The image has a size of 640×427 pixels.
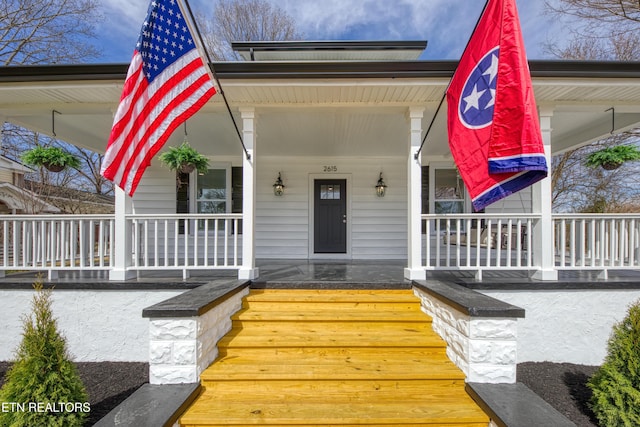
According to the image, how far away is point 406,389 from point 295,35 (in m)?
13.1

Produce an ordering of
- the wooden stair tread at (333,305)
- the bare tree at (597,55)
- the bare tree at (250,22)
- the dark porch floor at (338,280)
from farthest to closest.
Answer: the bare tree at (250,22), the bare tree at (597,55), the dark porch floor at (338,280), the wooden stair tread at (333,305)

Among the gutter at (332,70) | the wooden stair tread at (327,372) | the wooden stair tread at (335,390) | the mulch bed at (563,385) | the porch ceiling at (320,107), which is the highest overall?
the gutter at (332,70)

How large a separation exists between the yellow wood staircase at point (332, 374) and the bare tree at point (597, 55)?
6340mm

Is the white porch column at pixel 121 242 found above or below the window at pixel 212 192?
below

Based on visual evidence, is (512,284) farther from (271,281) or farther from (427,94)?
(271,281)

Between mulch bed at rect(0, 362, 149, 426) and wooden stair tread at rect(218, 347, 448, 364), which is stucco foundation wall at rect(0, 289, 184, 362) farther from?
wooden stair tread at rect(218, 347, 448, 364)

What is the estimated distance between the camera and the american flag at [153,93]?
227 centimetres

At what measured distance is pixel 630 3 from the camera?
24.0 ft

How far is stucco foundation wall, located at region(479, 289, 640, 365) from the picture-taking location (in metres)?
3.27

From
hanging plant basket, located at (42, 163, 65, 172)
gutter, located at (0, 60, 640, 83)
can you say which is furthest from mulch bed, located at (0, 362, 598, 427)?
gutter, located at (0, 60, 640, 83)

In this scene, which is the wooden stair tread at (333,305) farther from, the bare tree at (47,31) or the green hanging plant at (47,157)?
the bare tree at (47,31)

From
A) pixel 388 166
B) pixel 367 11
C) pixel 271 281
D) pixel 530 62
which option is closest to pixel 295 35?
pixel 367 11

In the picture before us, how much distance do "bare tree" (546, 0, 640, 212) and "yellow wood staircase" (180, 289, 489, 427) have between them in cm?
634

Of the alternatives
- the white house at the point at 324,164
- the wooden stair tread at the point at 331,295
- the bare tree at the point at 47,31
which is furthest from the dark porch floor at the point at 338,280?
the bare tree at the point at 47,31
